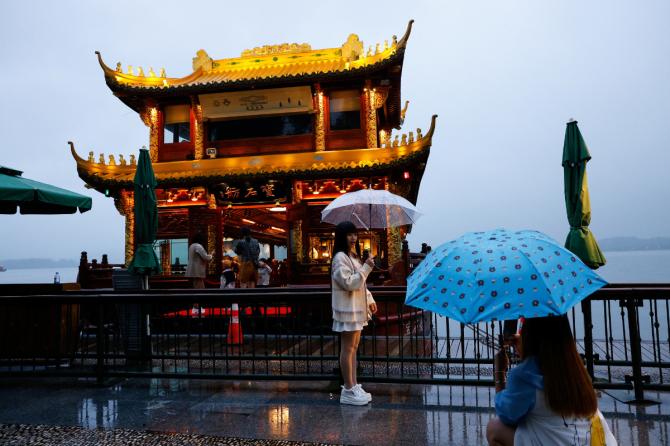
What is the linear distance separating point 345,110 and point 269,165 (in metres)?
3.68

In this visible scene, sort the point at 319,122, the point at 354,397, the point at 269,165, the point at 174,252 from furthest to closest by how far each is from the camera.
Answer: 1. the point at 174,252
2. the point at 319,122
3. the point at 269,165
4. the point at 354,397

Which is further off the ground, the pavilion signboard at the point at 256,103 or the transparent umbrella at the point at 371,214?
the pavilion signboard at the point at 256,103

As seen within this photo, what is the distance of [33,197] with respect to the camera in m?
7.50

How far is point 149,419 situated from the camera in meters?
5.12

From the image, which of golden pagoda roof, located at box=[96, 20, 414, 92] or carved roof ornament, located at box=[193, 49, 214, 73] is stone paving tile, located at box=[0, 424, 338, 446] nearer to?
golden pagoda roof, located at box=[96, 20, 414, 92]

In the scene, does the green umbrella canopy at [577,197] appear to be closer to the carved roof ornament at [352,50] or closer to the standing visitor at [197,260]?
the standing visitor at [197,260]

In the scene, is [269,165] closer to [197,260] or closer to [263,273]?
[263,273]

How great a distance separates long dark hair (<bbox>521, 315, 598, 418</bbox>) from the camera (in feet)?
7.64

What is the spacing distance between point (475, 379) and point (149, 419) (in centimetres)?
387

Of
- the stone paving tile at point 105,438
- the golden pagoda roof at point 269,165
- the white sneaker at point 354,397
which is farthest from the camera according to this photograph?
the golden pagoda roof at point 269,165

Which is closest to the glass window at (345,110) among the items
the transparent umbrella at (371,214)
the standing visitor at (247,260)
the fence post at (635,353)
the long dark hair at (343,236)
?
the standing visitor at (247,260)

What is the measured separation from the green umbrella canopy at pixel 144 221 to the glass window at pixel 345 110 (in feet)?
32.2

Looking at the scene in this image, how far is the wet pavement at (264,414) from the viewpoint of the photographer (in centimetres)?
452

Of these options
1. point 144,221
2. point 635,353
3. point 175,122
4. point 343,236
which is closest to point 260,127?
point 175,122
